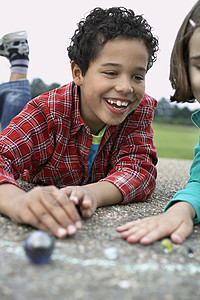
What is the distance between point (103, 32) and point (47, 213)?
1.39 meters

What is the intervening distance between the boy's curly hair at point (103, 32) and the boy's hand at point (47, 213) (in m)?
1.18

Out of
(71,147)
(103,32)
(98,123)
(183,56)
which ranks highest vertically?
(103,32)

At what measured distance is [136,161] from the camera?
2473 mm

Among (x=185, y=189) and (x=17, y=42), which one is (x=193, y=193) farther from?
(x=17, y=42)

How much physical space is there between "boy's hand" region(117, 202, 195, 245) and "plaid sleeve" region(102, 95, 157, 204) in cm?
56

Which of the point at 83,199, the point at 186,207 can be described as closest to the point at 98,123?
the point at 83,199

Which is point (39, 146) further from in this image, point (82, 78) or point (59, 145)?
point (82, 78)

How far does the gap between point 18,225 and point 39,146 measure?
90cm

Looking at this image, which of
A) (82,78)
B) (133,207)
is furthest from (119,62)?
(133,207)

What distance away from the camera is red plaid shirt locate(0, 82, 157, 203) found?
2303 millimetres

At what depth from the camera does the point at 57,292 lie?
42.1 inches

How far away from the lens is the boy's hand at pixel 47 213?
1.50m

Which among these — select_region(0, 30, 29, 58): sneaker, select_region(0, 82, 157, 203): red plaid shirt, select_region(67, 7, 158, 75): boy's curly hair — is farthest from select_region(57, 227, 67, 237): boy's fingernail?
select_region(0, 30, 29, 58): sneaker

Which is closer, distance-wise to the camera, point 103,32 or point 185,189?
point 185,189
